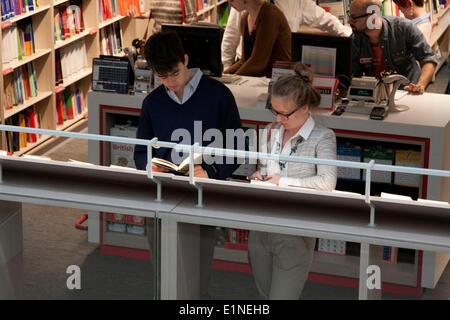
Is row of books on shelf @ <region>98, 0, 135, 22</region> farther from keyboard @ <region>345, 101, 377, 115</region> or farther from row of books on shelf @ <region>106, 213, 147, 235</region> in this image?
row of books on shelf @ <region>106, 213, 147, 235</region>

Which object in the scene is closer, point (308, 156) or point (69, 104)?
point (308, 156)

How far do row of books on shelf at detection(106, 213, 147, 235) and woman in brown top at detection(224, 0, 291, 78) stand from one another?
352 centimetres

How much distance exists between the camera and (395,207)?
1.90 meters

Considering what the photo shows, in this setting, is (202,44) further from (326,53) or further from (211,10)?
(211,10)

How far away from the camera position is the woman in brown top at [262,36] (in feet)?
17.6

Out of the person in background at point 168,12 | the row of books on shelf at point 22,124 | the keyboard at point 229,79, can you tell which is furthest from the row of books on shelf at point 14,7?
the keyboard at point 229,79

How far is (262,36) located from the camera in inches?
212

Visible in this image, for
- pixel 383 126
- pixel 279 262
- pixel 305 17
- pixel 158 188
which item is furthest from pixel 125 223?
pixel 305 17

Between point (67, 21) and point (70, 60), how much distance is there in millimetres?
351

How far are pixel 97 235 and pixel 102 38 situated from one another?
581 centimetres

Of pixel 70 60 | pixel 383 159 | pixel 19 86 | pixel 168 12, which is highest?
pixel 168 12

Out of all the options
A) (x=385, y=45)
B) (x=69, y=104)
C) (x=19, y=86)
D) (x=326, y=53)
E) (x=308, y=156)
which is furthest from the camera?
(x=69, y=104)

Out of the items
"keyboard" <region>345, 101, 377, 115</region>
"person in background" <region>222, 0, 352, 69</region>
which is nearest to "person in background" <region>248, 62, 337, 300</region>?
"keyboard" <region>345, 101, 377, 115</region>

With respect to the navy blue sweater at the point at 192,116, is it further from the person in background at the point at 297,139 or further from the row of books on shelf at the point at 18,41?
the row of books on shelf at the point at 18,41
